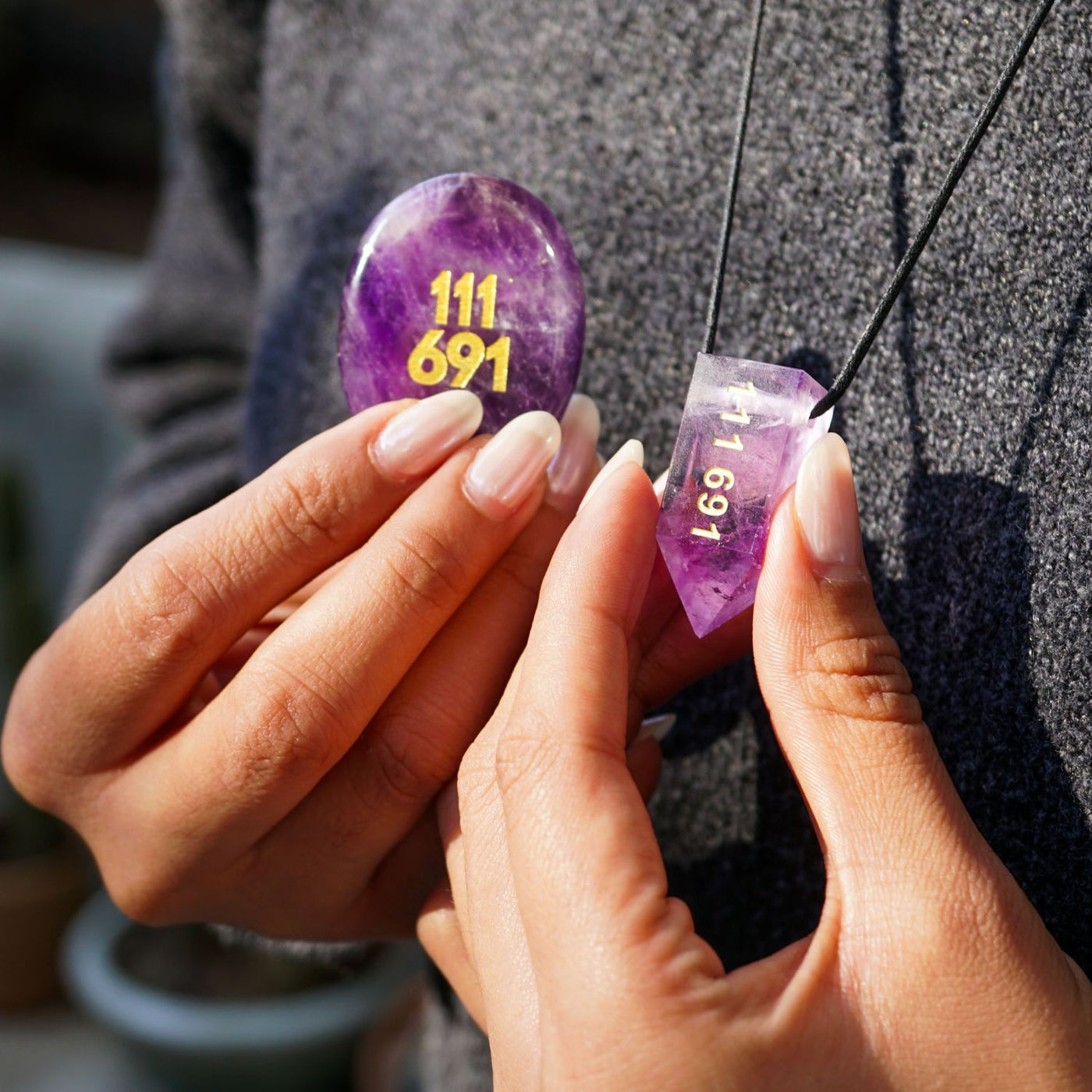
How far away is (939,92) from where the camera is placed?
46 centimetres

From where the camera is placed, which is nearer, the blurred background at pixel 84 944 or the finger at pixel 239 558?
the finger at pixel 239 558

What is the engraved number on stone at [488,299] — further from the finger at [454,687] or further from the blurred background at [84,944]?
the blurred background at [84,944]

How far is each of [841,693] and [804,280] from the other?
8.4 inches

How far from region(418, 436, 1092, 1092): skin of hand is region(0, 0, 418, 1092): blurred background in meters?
0.42

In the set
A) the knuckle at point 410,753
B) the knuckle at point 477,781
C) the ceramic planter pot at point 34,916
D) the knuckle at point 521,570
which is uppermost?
the knuckle at point 521,570

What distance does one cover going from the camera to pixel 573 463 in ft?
1.55

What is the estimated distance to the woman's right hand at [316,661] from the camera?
448 mm

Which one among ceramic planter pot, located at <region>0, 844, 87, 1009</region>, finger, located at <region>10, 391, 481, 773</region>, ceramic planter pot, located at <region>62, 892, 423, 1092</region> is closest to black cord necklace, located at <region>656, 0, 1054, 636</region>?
finger, located at <region>10, 391, 481, 773</region>

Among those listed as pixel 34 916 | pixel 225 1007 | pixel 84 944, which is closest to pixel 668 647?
pixel 225 1007

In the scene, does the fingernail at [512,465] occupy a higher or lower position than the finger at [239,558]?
higher

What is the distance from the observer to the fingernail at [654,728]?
491mm

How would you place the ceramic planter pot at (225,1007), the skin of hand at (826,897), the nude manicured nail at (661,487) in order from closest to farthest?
the skin of hand at (826,897)
the nude manicured nail at (661,487)
the ceramic planter pot at (225,1007)

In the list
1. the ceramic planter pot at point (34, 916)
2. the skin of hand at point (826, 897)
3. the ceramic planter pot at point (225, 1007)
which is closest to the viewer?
the skin of hand at point (826, 897)

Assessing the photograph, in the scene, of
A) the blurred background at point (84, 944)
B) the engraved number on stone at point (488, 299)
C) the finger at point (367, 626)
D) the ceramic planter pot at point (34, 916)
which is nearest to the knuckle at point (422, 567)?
the finger at point (367, 626)
